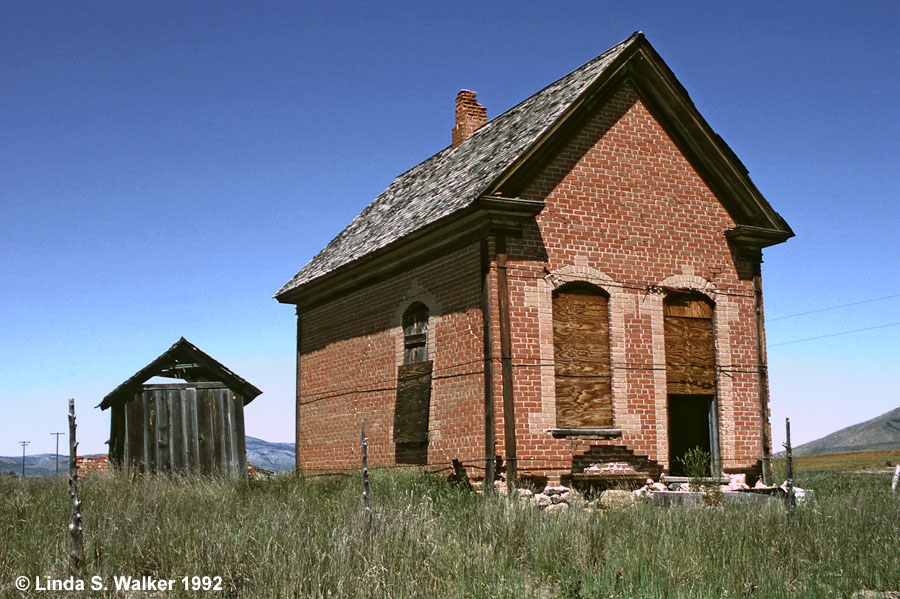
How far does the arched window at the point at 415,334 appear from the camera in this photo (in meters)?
16.4

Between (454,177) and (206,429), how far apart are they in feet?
24.6

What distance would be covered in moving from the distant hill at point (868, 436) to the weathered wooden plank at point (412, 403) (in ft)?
556

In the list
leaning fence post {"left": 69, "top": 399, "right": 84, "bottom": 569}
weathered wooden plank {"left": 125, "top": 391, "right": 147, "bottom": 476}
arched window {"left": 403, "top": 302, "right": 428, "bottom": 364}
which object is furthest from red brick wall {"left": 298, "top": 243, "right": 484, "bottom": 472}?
leaning fence post {"left": 69, "top": 399, "right": 84, "bottom": 569}

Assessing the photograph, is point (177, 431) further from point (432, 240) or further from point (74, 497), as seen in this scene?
point (74, 497)

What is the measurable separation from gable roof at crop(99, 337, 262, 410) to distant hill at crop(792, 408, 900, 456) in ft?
554

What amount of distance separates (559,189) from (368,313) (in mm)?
5166

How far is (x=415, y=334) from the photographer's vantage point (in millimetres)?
16609

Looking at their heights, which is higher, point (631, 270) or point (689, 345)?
point (631, 270)

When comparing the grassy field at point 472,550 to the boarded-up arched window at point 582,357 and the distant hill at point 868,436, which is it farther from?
the distant hill at point 868,436

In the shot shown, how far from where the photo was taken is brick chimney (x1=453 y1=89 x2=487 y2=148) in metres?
21.8

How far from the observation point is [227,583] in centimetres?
768

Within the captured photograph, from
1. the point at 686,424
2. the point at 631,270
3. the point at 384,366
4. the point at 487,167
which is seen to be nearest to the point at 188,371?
the point at 384,366

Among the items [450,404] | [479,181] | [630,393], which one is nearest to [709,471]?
[630,393]

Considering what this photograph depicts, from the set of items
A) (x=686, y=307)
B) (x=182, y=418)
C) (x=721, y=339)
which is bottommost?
(x=182, y=418)
